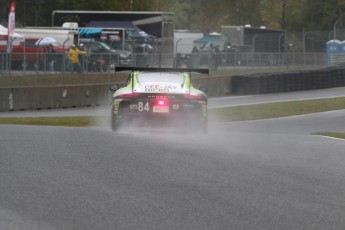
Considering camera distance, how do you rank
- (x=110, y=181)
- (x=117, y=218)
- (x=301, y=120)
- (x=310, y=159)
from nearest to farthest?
(x=117, y=218) < (x=110, y=181) < (x=310, y=159) < (x=301, y=120)

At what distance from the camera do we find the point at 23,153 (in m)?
13.3

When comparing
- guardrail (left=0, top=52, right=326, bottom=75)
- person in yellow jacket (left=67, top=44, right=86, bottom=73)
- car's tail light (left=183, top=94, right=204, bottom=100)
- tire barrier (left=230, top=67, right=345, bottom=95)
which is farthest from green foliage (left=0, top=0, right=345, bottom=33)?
car's tail light (left=183, top=94, right=204, bottom=100)

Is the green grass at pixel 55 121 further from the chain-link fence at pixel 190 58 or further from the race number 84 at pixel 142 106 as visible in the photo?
the race number 84 at pixel 142 106

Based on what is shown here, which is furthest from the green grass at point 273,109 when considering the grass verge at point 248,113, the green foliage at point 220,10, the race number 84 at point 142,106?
the green foliage at point 220,10

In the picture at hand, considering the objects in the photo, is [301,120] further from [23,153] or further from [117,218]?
[117,218]

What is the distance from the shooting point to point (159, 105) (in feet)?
60.2

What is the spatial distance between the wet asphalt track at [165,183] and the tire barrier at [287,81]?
24292mm

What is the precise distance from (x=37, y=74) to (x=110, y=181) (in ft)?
82.1

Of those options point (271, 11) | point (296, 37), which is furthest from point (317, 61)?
point (271, 11)

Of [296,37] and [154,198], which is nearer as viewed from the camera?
[154,198]

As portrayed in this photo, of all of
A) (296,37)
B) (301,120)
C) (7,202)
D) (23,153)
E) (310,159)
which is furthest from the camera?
(296,37)

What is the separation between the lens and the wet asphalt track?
28.4 feet

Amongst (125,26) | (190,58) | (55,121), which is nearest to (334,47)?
(190,58)

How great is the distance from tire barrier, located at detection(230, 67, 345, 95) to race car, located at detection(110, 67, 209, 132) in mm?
22768
